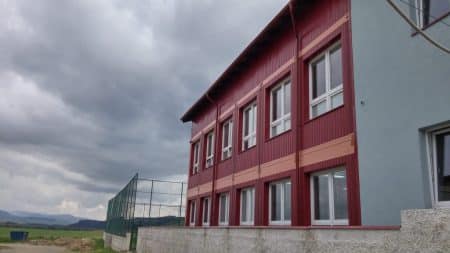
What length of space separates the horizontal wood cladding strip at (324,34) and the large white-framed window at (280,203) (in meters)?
3.45

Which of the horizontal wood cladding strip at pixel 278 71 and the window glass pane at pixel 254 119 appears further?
the window glass pane at pixel 254 119

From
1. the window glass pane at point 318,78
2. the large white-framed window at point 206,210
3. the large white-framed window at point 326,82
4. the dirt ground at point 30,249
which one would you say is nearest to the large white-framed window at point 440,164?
the large white-framed window at point 326,82

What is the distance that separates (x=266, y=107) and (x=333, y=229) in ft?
21.0

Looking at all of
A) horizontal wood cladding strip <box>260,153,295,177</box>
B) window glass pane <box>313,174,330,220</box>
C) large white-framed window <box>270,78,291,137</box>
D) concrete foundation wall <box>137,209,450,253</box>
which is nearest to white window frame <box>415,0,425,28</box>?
concrete foundation wall <box>137,209,450,253</box>

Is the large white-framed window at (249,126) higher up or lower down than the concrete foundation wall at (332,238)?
higher up

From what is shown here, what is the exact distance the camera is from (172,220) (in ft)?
86.4

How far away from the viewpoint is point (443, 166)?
6043mm

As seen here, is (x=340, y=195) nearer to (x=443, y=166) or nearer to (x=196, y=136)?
(x=443, y=166)

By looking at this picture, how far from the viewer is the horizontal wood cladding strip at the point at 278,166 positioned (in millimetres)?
10338

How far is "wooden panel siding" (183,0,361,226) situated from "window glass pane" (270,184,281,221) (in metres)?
0.20

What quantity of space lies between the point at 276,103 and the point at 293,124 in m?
2.07

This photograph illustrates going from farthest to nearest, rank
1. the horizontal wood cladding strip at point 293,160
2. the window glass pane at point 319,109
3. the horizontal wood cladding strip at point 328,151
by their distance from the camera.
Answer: the window glass pane at point 319,109, the horizontal wood cladding strip at point 293,160, the horizontal wood cladding strip at point 328,151

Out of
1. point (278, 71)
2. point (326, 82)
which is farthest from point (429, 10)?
point (278, 71)

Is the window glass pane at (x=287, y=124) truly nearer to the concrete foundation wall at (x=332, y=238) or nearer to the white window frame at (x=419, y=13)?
the concrete foundation wall at (x=332, y=238)
